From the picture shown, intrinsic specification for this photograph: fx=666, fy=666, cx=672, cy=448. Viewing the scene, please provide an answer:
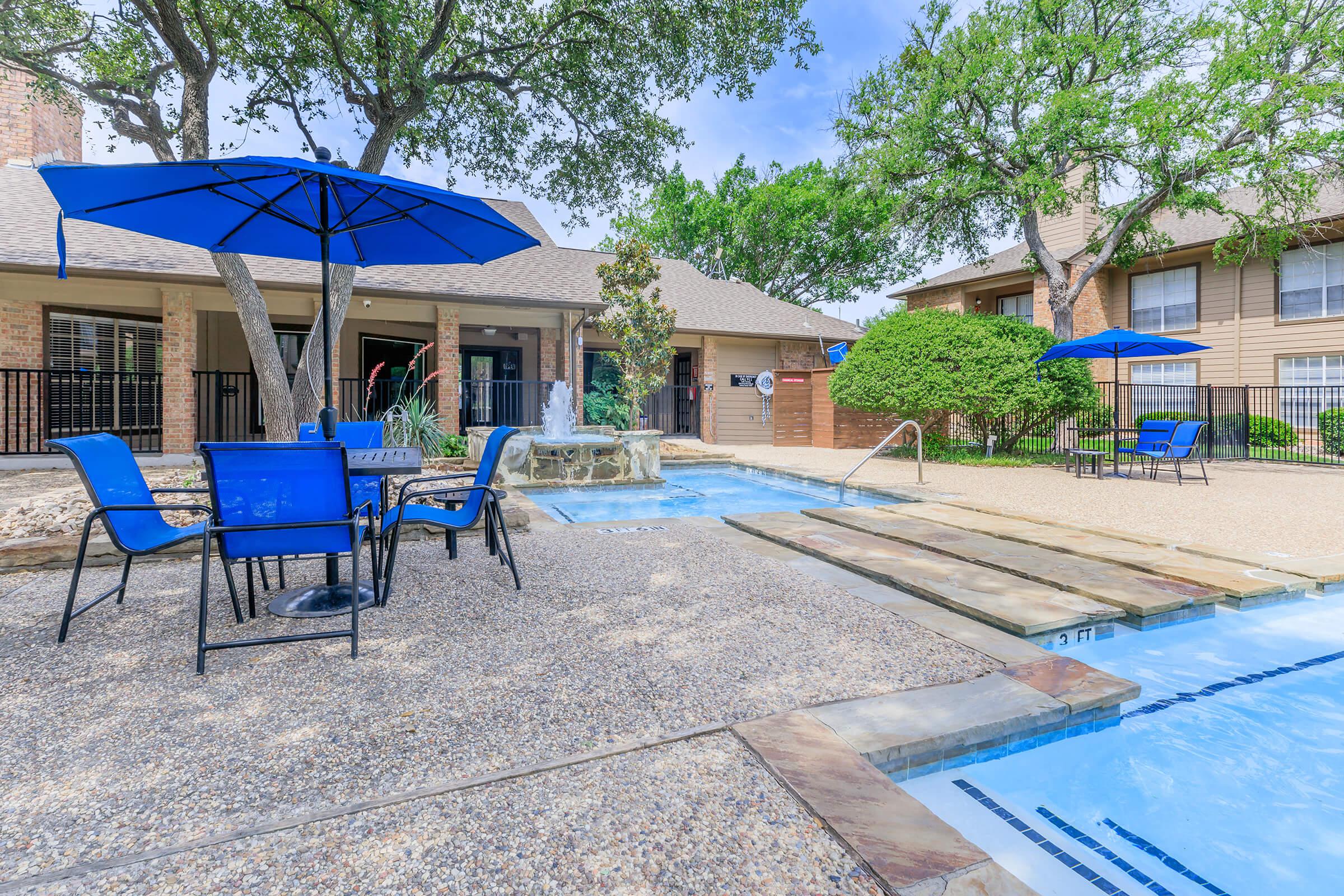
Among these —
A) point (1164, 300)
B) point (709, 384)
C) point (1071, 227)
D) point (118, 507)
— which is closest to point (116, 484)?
point (118, 507)

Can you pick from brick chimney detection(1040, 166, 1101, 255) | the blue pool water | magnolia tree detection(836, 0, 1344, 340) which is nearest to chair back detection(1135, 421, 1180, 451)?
the blue pool water

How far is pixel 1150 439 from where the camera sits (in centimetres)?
1028

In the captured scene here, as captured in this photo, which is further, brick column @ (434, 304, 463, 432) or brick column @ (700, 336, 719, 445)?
brick column @ (700, 336, 719, 445)

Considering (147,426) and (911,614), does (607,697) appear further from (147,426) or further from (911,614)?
(147,426)

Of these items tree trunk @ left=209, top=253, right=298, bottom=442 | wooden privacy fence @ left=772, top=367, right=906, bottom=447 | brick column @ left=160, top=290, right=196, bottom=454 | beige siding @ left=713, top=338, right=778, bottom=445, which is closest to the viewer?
tree trunk @ left=209, top=253, right=298, bottom=442

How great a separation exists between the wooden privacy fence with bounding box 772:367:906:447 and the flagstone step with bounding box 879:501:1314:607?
9.35 metres

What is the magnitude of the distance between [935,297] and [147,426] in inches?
848

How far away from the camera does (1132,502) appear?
7.42 metres

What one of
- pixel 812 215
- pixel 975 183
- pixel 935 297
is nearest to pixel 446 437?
pixel 975 183

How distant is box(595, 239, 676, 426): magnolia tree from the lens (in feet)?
41.9

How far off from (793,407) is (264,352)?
12.0 metres

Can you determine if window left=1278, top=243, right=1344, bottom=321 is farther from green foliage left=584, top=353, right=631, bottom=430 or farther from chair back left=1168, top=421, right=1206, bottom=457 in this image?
green foliage left=584, top=353, right=631, bottom=430

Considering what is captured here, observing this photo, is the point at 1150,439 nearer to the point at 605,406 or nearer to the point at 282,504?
the point at 605,406

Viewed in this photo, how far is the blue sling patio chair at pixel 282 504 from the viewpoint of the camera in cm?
282
